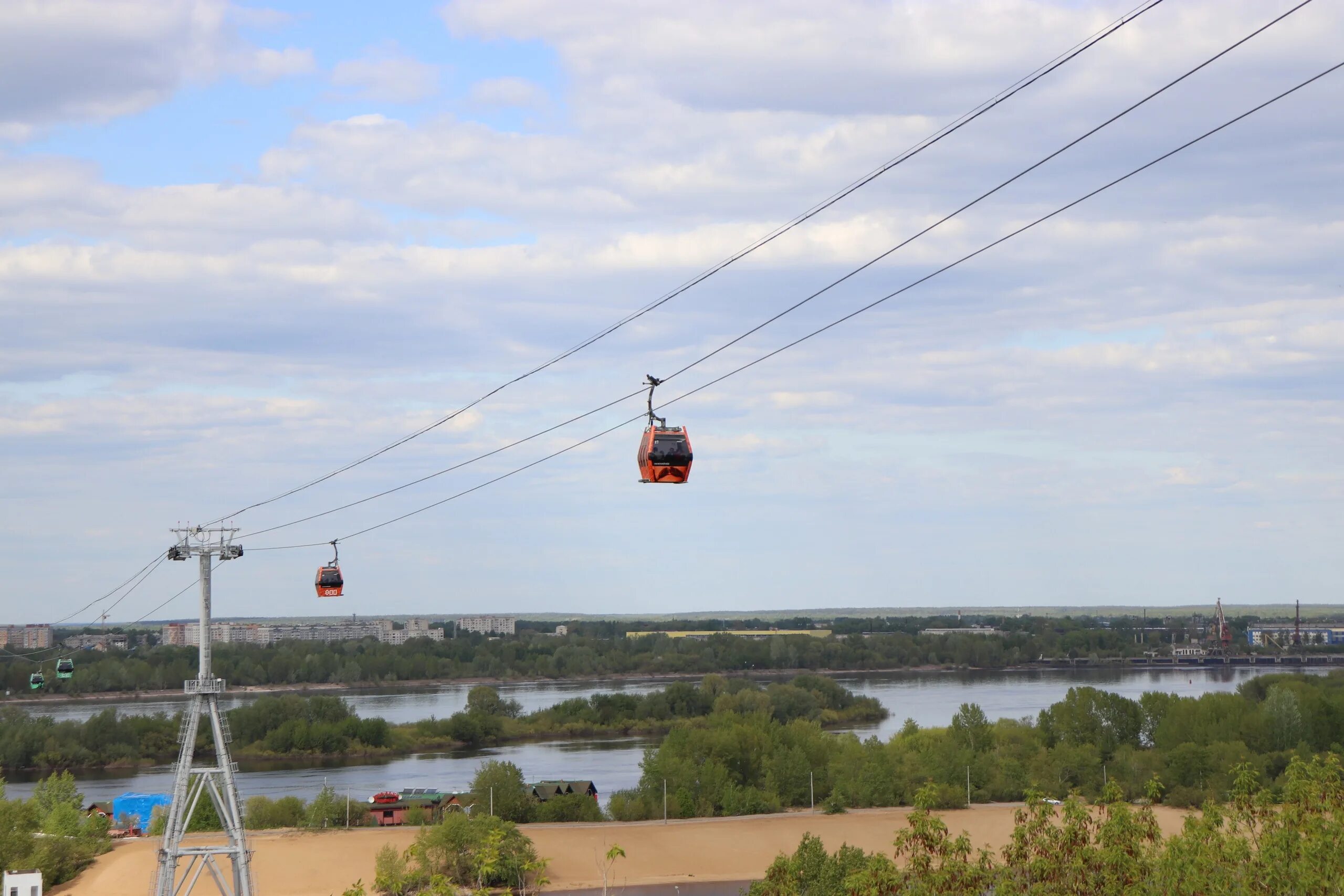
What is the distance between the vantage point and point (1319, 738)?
Answer: 58.8 m

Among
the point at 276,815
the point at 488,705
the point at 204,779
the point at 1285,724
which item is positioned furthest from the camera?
the point at 488,705

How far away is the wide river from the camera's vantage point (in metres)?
63.2

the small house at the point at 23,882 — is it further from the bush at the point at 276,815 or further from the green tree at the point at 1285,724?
the green tree at the point at 1285,724

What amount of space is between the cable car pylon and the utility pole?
12.7 meters

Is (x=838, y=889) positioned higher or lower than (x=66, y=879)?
higher

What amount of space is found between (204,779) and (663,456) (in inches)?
576

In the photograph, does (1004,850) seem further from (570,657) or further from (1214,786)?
(570,657)

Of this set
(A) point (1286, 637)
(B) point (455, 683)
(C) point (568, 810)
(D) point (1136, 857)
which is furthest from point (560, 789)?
(A) point (1286, 637)

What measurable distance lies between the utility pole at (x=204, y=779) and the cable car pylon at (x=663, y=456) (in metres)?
12.7

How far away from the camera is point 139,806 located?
50.3m

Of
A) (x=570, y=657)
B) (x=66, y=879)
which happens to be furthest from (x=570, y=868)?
(x=570, y=657)

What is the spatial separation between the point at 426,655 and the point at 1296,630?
341 ft

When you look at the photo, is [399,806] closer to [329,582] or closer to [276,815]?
[276,815]

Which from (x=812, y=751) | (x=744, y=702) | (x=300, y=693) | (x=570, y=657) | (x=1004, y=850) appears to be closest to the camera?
(x=1004, y=850)
